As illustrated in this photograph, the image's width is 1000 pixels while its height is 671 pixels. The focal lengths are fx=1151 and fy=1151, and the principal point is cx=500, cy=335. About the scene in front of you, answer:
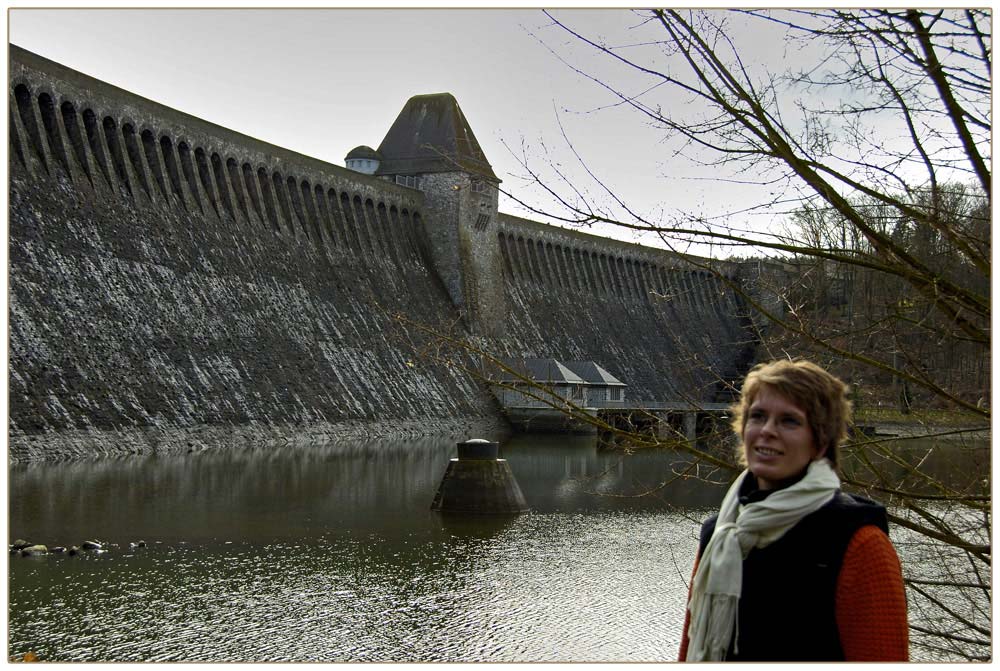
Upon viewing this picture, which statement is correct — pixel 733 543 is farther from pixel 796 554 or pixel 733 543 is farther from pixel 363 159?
pixel 363 159

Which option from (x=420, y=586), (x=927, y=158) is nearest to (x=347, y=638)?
(x=420, y=586)

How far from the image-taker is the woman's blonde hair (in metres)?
2.75

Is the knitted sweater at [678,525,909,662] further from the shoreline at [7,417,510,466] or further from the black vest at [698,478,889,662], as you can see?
the shoreline at [7,417,510,466]

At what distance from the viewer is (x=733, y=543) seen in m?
2.71

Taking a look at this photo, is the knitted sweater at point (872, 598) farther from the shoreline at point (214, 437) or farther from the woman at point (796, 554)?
the shoreline at point (214, 437)

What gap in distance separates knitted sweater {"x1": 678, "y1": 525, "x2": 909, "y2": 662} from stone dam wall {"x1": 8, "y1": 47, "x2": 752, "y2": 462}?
18033 mm

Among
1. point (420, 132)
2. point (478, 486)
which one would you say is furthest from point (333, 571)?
point (420, 132)

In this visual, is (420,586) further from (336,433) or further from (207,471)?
(336,433)

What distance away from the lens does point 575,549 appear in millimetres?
16250

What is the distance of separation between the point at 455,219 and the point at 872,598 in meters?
48.9

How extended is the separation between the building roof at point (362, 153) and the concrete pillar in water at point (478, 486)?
38966 millimetres

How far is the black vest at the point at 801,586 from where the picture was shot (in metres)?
2.65

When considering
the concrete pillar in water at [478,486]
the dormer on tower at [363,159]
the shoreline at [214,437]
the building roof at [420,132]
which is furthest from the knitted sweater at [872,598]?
the dormer on tower at [363,159]

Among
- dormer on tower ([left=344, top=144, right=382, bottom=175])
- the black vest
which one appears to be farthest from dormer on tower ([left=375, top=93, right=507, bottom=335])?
the black vest
